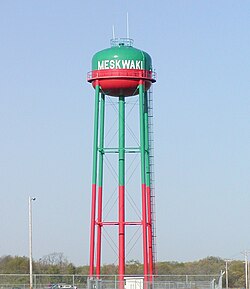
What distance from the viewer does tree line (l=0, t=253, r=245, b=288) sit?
99.1m

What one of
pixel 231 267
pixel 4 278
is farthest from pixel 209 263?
pixel 4 278

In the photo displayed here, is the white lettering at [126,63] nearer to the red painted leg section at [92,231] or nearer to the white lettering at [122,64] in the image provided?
the white lettering at [122,64]

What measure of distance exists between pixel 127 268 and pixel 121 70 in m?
41.9

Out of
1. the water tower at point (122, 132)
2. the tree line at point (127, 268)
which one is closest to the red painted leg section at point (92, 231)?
the water tower at point (122, 132)

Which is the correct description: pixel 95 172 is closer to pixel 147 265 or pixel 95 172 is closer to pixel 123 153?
pixel 123 153

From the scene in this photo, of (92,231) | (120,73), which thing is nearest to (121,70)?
(120,73)

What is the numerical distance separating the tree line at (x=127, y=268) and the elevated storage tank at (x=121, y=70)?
31.6 metres

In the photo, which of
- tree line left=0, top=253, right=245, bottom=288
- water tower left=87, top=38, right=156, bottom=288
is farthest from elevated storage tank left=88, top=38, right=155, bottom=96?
tree line left=0, top=253, right=245, bottom=288

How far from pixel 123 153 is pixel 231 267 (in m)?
61.9

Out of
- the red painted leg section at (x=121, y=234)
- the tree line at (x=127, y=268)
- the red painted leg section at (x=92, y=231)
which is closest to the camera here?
the red painted leg section at (x=121, y=234)

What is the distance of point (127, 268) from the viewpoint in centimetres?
10669

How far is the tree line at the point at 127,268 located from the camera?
99.1m

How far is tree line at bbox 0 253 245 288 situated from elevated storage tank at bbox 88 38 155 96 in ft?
104

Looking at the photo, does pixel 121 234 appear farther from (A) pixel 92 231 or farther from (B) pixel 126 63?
(B) pixel 126 63
